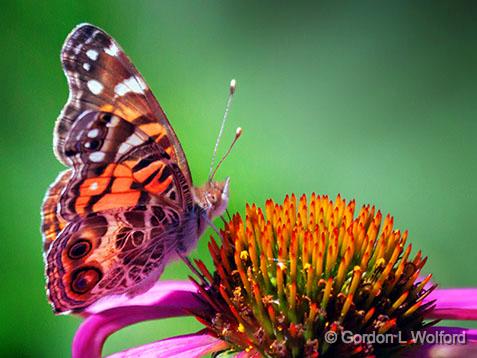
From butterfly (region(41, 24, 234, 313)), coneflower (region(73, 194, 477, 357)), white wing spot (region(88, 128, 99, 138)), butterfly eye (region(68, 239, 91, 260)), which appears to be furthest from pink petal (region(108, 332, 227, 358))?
white wing spot (region(88, 128, 99, 138))

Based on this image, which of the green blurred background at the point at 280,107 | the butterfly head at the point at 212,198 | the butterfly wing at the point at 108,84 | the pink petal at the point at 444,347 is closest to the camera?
the pink petal at the point at 444,347

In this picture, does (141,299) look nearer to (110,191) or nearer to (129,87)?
(110,191)

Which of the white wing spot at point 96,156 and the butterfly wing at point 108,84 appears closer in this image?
the white wing spot at point 96,156

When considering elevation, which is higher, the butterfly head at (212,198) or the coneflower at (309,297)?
the butterfly head at (212,198)

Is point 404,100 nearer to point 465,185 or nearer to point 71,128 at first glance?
point 465,185

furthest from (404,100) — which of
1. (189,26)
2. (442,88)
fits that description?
(189,26)

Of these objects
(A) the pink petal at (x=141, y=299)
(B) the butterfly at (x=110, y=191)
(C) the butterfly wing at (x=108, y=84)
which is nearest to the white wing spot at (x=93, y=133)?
(B) the butterfly at (x=110, y=191)

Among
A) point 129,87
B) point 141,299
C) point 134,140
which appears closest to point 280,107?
point 141,299

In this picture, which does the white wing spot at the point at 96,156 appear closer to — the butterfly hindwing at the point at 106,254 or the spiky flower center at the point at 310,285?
the butterfly hindwing at the point at 106,254
